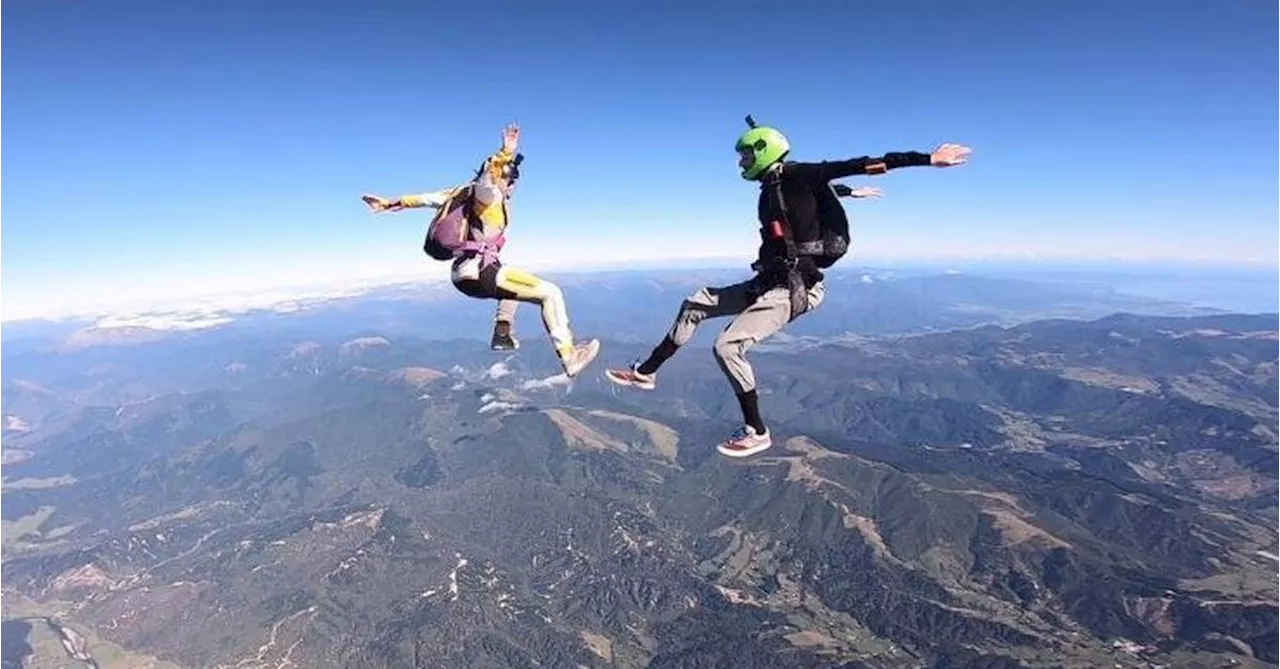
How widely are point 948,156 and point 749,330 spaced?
456cm

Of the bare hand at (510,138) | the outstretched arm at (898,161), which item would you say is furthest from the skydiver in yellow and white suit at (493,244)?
the outstretched arm at (898,161)

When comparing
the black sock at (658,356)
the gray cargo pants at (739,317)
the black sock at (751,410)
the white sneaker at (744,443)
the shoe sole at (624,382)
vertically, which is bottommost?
the white sneaker at (744,443)

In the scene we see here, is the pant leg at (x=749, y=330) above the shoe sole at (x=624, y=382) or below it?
above

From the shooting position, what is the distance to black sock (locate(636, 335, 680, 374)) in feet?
49.8

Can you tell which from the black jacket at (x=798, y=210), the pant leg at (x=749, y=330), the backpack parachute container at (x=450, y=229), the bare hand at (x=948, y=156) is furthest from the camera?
the backpack parachute container at (x=450, y=229)

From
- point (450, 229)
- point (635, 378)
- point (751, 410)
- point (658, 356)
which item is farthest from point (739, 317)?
point (450, 229)

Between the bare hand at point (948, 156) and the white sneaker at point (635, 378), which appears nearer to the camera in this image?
the bare hand at point (948, 156)

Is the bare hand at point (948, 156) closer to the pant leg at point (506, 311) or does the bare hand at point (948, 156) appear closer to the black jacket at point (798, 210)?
the black jacket at point (798, 210)

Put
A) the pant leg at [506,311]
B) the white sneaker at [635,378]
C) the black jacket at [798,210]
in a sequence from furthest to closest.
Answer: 1. the pant leg at [506,311]
2. the white sneaker at [635,378]
3. the black jacket at [798,210]

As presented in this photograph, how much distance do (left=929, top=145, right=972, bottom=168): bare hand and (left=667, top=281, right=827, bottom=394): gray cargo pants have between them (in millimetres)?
3494

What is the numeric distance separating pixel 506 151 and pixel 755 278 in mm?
5589

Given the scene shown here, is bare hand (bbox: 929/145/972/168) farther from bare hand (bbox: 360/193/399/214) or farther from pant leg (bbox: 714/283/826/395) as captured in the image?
bare hand (bbox: 360/193/399/214)

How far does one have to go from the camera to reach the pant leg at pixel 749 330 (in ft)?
47.0

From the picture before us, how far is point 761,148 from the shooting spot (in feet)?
45.7
